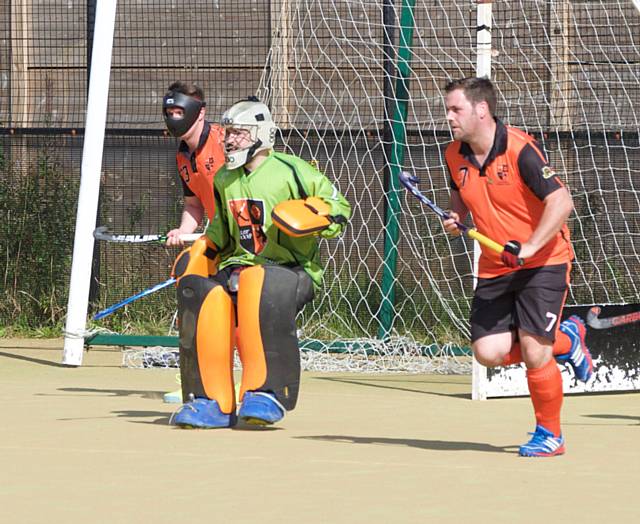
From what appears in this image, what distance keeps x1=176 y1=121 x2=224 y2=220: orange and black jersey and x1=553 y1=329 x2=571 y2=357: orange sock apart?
2.37 m

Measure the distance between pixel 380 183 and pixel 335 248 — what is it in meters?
0.64

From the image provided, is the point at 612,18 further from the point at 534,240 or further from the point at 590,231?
the point at 534,240

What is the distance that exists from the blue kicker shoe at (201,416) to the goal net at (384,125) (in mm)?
3303

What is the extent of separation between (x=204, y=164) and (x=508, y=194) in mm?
2584

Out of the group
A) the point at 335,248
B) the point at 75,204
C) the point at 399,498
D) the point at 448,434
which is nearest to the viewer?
the point at 399,498

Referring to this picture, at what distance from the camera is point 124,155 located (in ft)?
41.2

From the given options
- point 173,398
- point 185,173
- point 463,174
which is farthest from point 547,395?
point 185,173

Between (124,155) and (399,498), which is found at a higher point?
(124,155)

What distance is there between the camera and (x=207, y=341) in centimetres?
737

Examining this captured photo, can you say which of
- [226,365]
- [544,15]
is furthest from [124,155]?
[226,365]

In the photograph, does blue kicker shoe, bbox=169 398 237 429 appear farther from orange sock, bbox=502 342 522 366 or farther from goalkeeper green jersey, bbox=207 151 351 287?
orange sock, bbox=502 342 522 366

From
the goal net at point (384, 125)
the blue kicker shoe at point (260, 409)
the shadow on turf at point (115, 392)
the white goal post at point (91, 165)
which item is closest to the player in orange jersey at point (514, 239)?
the blue kicker shoe at point (260, 409)

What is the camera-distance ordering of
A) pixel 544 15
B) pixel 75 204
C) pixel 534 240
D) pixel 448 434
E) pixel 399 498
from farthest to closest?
pixel 75 204 < pixel 544 15 < pixel 448 434 < pixel 534 240 < pixel 399 498

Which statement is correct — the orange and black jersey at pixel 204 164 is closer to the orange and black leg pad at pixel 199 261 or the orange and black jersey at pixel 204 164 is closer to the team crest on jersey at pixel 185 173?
the team crest on jersey at pixel 185 173
